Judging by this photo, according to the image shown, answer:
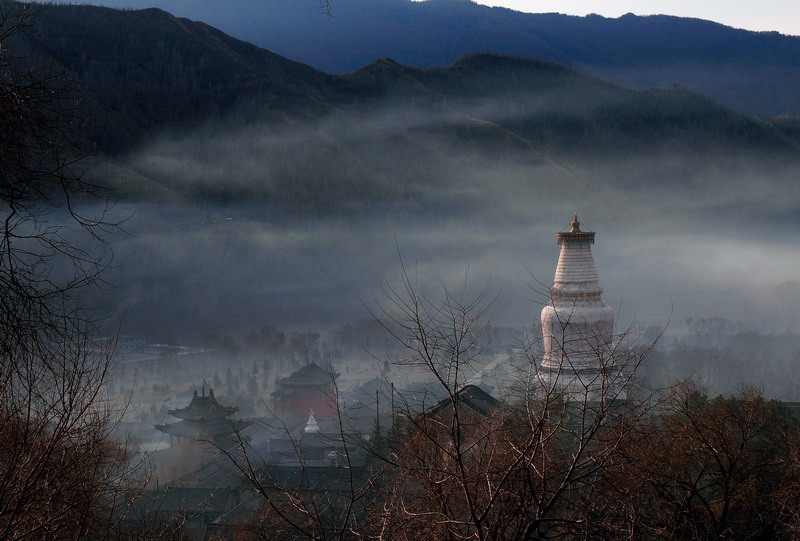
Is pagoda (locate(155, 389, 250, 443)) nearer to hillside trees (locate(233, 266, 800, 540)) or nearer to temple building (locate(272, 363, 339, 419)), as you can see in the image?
temple building (locate(272, 363, 339, 419))

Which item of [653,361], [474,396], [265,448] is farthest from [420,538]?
[653,361]

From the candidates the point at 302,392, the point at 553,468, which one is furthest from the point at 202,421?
the point at 553,468

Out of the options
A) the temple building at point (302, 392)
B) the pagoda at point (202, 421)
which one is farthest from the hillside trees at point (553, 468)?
the temple building at point (302, 392)

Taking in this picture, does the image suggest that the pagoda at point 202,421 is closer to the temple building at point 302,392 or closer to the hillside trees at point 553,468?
the temple building at point 302,392

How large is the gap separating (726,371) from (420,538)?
3025 cm

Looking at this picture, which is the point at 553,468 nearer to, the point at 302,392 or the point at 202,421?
the point at 202,421

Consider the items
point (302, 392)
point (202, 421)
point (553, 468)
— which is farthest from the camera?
point (302, 392)

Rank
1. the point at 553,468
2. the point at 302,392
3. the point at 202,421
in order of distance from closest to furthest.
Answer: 1. the point at 553,468
2. the point at 202,421
3. the point at 302,392

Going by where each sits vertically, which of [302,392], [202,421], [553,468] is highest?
[553,468]

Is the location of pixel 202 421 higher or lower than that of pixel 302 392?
higher

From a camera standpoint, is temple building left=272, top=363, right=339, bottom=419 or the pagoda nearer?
the pagoda

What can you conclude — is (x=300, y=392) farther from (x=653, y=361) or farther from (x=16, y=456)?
(x=16, y=456)

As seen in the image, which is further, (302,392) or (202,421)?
(302,392)

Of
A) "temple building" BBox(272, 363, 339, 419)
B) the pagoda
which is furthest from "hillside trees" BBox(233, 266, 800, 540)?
"temple building" BBox(272, 363, 339, 419)
